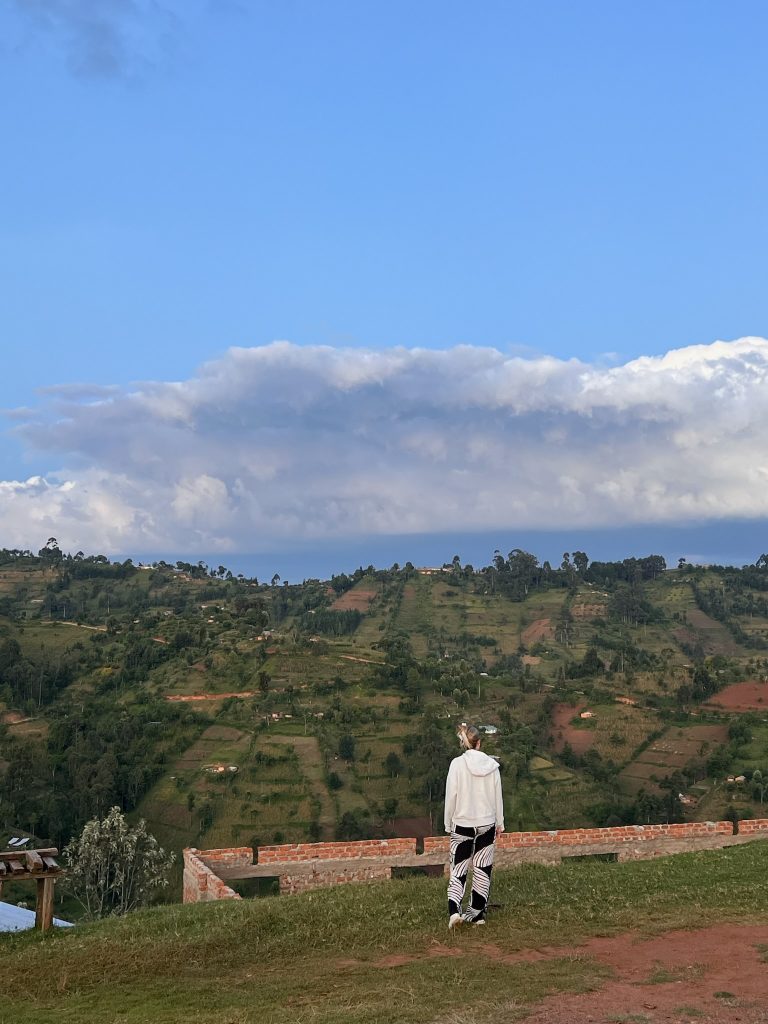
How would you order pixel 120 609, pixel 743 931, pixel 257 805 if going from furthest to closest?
pixel 120 609
pixel 257 805
pixel 743 931

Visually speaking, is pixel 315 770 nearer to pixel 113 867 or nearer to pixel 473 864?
pixel 113 867

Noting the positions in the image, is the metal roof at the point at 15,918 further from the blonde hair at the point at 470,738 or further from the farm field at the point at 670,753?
the farm field at the point at 670,753

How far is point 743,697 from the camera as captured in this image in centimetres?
8381

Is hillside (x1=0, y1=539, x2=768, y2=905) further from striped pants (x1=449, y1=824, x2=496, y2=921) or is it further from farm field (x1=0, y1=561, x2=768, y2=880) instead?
striped pants (x1=449, y1=824, x2=496, y2=921)

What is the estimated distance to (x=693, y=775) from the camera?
6869 centimetres

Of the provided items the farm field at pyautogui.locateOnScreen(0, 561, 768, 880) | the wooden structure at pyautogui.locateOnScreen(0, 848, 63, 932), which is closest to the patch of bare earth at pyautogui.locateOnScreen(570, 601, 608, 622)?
the farm field at pyautogui.locateOnScreen(0, 561, 768, 880)

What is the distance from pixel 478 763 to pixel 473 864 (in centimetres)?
112

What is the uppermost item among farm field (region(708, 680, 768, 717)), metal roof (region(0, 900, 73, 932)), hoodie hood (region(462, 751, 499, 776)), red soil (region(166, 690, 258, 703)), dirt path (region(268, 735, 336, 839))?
hoodie hood (region(462, 751, 499, 776))

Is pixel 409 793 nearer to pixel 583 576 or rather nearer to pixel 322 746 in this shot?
pixel 322 746

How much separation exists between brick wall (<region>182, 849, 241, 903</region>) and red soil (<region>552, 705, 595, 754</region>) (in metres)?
64.8

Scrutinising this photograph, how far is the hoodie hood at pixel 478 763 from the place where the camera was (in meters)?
10.5

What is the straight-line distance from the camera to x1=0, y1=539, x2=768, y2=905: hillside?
64875 mm

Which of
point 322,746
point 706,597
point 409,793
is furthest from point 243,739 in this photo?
point 706,597

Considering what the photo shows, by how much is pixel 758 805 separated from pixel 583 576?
10233 cm
